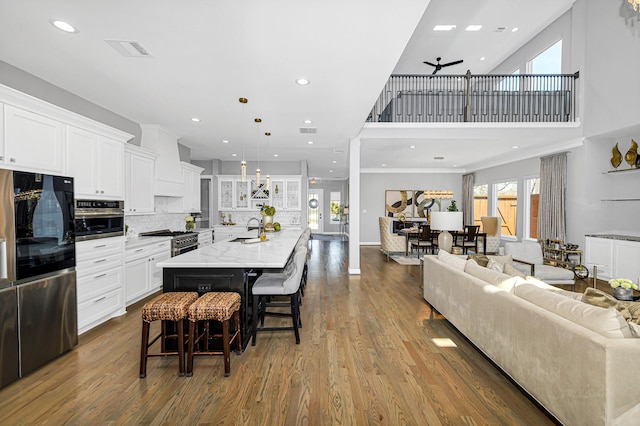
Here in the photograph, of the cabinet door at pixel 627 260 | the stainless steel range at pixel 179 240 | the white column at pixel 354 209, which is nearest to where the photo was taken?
the cabinet door at pixel 627 260

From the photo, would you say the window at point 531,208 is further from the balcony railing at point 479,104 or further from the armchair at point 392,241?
the armchair at point 392,241

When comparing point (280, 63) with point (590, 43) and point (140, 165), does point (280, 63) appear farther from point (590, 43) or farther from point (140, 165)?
point (590, 43)

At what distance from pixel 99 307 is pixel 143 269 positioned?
3.16 ft

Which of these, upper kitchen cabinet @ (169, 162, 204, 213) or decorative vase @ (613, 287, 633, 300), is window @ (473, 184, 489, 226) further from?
upper kitchen cabinet @ (169, 162, 204, 213)

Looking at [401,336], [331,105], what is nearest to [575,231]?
[401,336]

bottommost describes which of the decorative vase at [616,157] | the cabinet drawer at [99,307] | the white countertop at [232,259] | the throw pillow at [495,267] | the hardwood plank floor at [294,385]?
the hardwood plank floor at [294,385]

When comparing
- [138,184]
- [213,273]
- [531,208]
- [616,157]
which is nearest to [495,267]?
[213,273]

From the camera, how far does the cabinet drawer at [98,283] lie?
9.92ft

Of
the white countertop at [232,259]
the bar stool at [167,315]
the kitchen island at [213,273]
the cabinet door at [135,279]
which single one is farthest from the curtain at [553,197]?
the cabinet door at [135,279]

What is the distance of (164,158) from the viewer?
5.32m

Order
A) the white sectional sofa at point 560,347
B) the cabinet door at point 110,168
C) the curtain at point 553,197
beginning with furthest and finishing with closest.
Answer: the curtain at point 553,197
the cabinet door at point 110,168
the white sectional sofa at point 560,347

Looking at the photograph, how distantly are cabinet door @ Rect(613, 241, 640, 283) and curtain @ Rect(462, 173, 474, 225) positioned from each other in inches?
195

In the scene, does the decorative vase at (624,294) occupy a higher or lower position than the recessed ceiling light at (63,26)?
lower

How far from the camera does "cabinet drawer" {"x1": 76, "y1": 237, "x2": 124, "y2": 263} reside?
3.02 m
